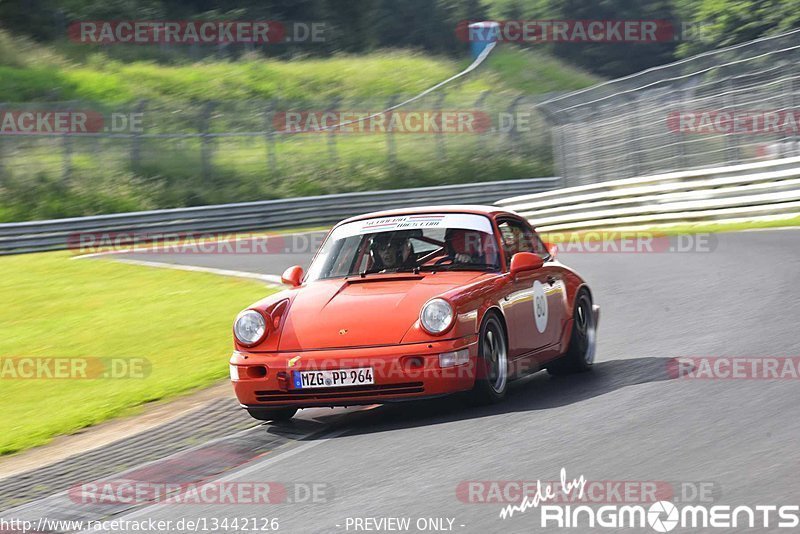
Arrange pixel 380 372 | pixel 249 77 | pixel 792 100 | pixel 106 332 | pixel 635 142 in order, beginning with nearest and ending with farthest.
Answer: pixel 380 372 → pixel 106 332 → pixel 792 100 → pixel 635 142 → pixel 249 77

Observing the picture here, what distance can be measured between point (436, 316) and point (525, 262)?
3.45ft

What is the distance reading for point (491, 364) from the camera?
788cm

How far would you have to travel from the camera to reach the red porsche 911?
7.51 metres

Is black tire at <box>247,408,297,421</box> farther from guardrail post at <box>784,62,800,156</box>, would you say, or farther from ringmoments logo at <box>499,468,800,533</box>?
guardrail post at <box>784,62,800,156</box>

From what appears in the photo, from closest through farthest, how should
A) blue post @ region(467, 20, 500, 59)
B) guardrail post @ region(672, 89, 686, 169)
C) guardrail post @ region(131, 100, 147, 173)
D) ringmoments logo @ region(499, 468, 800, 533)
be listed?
ringmoments logo @ region(499, 468, 800, 533)
guardrail post @ region(672, 89, 686, 169)
guardrail post @ region(131, 100, 147, 173)
blue post @ region(467, 20, 500, 59)

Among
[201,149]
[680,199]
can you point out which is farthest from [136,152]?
[680,199]

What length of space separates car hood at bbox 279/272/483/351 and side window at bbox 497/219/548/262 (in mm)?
576

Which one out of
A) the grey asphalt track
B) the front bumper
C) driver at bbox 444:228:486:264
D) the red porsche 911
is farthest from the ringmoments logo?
driver at bbox 444:228:486:264

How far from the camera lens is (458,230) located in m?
8.72

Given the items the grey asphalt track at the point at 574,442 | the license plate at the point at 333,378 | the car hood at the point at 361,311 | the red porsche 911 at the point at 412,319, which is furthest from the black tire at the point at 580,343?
the license plate at the point at 333,378

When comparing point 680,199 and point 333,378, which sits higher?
point 333,378

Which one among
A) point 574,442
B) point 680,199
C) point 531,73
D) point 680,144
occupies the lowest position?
point 680,199

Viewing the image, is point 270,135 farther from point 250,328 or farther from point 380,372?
point 380,372

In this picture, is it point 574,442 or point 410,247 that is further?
point 410,247
